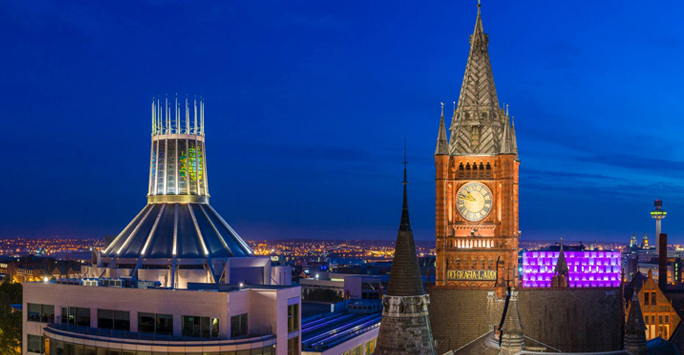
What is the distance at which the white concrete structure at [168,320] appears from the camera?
184 ft

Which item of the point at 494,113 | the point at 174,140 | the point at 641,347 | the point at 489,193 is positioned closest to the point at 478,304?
the point at 641,347

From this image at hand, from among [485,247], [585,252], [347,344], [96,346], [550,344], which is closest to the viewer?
[96,346]

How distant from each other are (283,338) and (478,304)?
53.5 feet

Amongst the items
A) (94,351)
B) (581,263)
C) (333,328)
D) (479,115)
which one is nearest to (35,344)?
(94,351)

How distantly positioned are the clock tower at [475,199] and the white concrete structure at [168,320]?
927 inches

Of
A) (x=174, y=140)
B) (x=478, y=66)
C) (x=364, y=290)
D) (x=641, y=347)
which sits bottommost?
(x=364, y=290)

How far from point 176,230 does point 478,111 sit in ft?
116

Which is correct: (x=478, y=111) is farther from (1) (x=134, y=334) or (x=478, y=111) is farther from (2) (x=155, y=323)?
(1) (x=134, y=334)

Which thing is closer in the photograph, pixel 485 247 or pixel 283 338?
pixel 283 338

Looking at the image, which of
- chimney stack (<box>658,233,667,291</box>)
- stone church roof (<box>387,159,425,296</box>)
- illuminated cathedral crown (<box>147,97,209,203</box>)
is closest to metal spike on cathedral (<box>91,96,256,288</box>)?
illuminated cathedral crown (<box>147,97,209,203</box>)

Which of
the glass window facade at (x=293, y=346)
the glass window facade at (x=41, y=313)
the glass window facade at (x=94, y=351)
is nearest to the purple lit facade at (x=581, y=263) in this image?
the glass window facade at (x=293, y=346)

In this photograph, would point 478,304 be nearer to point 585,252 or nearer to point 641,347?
point 641,347

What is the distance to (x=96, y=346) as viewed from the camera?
188 ft

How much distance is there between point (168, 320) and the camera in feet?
190
